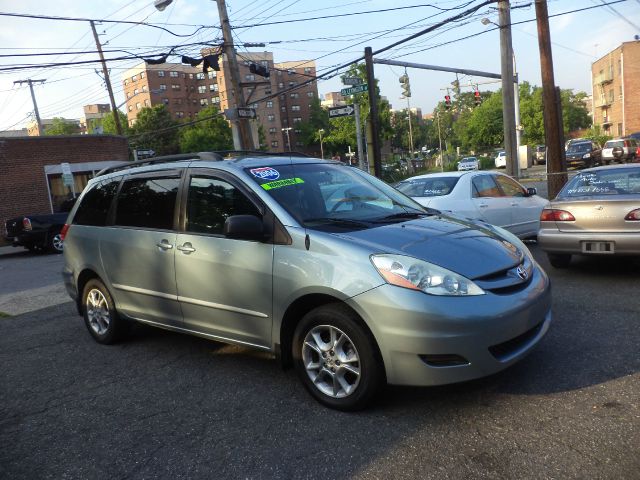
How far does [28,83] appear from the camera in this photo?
160ft

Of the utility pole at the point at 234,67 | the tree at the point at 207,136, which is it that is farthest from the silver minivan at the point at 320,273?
the tree at the point at 207,136

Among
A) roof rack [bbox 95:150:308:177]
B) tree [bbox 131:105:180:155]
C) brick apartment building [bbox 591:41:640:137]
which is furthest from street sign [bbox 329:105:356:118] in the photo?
tree [bbox 131:105:180:155]

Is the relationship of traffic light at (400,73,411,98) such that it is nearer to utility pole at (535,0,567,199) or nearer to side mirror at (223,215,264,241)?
utility pole at (535,0,567,199)

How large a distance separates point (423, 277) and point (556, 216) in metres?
4.38

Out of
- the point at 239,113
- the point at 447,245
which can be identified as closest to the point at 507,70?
the point at 239,113

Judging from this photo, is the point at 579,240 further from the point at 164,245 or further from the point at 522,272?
the point at 164,245

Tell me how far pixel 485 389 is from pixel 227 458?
1.77 m

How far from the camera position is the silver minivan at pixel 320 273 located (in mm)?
3215

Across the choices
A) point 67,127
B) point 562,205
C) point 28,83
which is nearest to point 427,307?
point 562,205

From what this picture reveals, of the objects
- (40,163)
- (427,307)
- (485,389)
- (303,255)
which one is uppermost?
(40,163)

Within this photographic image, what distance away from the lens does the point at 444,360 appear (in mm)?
3215

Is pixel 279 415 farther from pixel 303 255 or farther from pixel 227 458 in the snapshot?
pixel 303 255

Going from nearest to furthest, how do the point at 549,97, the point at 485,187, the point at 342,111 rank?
the point at 485,187 < the point at 549,97 < the point at 342,111

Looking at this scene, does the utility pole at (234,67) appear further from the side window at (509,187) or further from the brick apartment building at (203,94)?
the brick apartment building at (203,94)
